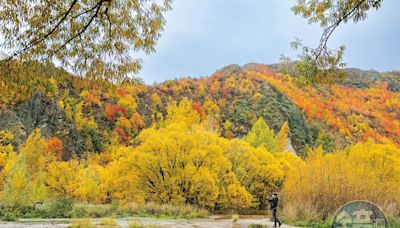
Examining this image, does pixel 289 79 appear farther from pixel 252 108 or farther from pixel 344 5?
pixel 252 108

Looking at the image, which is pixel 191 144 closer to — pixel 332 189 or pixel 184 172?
pixel 184 172

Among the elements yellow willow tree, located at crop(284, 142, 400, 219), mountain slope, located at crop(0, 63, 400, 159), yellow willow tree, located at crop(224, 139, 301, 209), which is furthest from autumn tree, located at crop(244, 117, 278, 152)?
yellow willow tree, located at crop(284, 142, 400, 219)

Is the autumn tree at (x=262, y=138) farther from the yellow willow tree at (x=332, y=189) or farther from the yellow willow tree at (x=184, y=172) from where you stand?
the yellow willow tree at (x=332, y=189)

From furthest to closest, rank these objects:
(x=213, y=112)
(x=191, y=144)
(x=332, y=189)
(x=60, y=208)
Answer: (x=213, y=112) → (x=191, y=144) → (x=60, y=208) → (x=332, y=189)

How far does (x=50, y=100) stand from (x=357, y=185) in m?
65.0

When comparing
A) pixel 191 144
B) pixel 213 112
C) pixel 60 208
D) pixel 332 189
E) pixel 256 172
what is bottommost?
pixel 60 208

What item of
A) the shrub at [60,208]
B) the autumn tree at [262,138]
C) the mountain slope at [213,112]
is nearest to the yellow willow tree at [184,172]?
the shrub at [60,208]

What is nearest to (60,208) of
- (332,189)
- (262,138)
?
(332,189)

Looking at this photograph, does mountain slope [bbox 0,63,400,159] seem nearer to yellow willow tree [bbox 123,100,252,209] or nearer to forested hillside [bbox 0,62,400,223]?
forested hillside [bbox 0,62,400,223]

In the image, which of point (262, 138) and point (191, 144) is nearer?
point (191, 144)

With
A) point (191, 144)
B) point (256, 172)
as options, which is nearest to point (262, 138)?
point (256, 172)

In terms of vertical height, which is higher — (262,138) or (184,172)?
(262,138)

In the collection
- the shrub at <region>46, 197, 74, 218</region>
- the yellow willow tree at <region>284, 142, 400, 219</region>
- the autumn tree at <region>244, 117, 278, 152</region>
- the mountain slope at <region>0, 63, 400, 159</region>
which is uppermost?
the mountain slope at <region>0, 63, 400, 159</region>

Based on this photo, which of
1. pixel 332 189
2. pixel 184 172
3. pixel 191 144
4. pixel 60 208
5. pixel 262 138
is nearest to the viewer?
pixel 332 189
